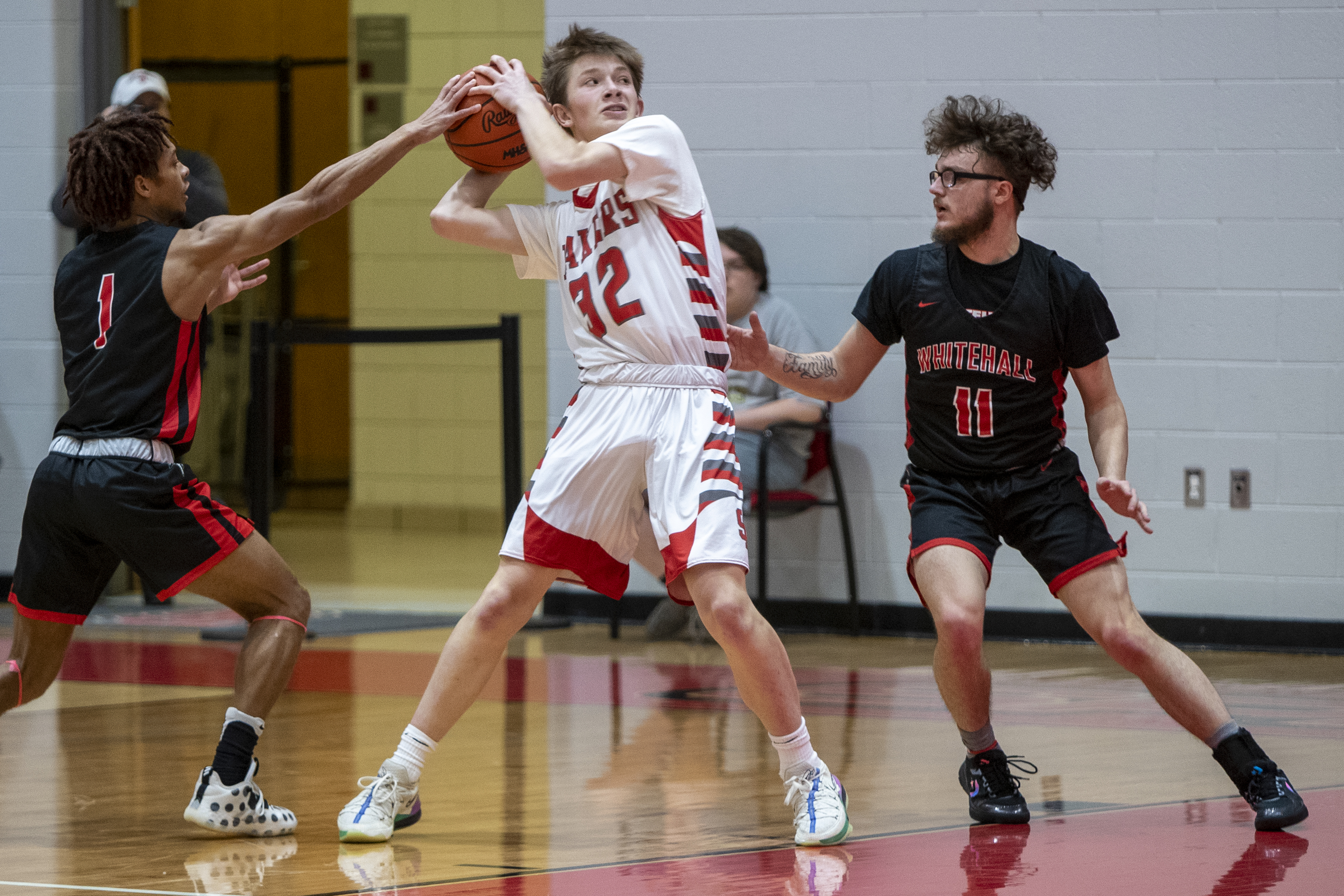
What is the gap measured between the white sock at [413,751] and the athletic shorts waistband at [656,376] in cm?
74

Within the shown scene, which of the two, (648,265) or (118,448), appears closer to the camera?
(648,265)

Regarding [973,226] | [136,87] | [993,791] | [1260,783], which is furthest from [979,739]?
[136,87]

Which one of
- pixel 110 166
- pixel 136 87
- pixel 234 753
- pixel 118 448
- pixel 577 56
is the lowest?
pixel 234 753

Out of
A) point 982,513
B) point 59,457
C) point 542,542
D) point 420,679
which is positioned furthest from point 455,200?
point 420,679

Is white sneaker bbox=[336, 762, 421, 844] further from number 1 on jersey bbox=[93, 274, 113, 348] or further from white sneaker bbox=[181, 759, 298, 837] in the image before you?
number 1 on jersey bbox=[93, 274, 113, 348]

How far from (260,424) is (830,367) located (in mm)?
3172

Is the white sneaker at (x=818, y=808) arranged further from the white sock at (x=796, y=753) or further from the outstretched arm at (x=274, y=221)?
the outstretched arm at (x=274, y=221)

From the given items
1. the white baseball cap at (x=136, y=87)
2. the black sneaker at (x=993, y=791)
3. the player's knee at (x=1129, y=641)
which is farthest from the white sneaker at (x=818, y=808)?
the white baseball cap at (x=136, y=87)

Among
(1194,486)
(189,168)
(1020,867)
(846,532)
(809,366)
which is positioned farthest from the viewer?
(846,532)

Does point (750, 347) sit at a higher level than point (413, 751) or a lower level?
higher

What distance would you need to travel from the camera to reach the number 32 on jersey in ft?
10.3

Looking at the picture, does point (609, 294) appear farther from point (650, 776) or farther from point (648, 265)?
point (650, 776)

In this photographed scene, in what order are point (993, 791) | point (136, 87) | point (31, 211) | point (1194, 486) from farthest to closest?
point (31, 211) < point (1194, 486) < point (136, 87) < point (993, 791)

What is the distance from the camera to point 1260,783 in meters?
3.25
